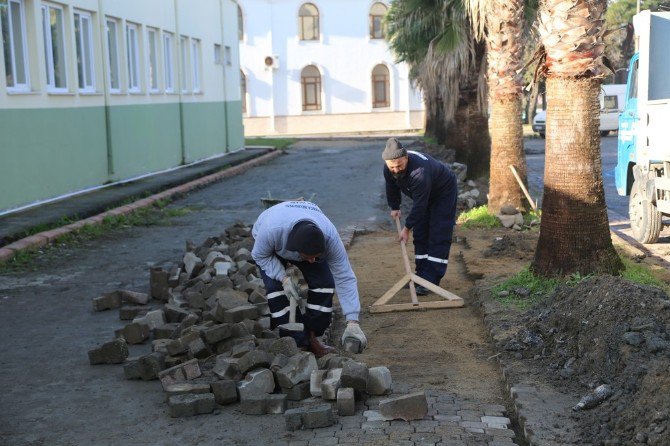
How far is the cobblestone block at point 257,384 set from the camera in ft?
18.4

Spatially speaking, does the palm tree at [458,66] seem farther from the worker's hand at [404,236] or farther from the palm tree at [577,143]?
the worker's hand at [404,236]

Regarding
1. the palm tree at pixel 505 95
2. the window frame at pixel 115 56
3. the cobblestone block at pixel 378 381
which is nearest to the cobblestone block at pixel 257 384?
the cobblestone block at pixel 378 381

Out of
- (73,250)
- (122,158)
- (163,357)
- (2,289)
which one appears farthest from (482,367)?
(122,158)

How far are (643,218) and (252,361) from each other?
7330mm

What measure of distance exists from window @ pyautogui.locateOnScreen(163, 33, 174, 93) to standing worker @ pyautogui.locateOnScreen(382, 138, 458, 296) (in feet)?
50.2

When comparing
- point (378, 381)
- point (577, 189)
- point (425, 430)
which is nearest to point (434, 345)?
point (378, 381)

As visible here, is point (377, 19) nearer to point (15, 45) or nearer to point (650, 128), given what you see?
point (15, 45)

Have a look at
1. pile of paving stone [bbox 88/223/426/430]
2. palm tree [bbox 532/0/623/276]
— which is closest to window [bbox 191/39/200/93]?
pile of paving stone [bbox 88/223/426/430]

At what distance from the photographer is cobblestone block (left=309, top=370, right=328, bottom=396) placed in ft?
18.5

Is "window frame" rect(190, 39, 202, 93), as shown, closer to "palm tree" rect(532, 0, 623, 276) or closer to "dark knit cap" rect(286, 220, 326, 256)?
"palm tree" rect(532, 0, 623, 276)

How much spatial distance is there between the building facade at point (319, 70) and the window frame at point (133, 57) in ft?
95.0

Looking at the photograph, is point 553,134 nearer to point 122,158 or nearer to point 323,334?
point 323,334

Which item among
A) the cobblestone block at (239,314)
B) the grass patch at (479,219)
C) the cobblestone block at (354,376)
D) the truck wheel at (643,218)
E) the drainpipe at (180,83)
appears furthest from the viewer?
the drainpipe at (180,83)

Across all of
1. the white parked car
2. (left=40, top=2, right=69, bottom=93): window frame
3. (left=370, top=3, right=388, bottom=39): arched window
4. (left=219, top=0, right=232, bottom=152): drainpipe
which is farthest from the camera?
(left=370, top=3, right=388, bottom=39): arched window
